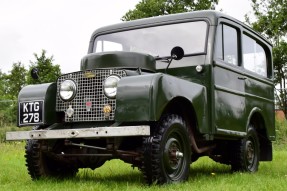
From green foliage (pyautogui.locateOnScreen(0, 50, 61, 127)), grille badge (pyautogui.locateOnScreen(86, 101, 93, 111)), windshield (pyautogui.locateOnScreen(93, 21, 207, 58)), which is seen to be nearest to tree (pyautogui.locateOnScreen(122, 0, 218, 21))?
green foliage (pyautogui.locateOnScreen(0, 50, 61, 127))

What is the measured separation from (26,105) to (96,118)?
88cm

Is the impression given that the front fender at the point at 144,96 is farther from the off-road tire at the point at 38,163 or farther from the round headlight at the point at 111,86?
the off-road tire at the point at 38,163

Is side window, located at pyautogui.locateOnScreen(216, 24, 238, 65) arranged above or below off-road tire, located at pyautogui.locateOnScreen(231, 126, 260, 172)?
above

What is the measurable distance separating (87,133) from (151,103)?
0.69 metres

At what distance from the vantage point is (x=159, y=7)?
30.0 m

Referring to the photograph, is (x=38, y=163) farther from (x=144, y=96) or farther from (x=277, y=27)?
(x=277, y=27)

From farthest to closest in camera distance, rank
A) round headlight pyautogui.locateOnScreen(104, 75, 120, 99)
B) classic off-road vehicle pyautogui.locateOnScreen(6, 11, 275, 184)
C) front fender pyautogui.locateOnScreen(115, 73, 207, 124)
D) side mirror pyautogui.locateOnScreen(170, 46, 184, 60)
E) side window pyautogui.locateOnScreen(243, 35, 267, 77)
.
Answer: side window pyautogui.locateOnScreen(243, 35, 267, 77), side mirror pyautogui.locateOnScreen(170, 46, 184, 60), round headlight pyautogui.locateOnScreen(104, 75, 120, 99), classic off-road vehicle pyautogui.locateOnScreen(6, 11, 275, 184), front fender pyautogui.locateOnScreen(115, 73, 207, 124)

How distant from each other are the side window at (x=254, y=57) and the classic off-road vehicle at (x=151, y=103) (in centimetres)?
6

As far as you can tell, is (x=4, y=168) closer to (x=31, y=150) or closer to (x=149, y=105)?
(x=31, y=150)

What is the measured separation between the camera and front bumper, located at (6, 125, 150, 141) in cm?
466

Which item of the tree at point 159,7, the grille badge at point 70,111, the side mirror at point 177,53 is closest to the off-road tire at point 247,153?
the side mirror at point 177,53

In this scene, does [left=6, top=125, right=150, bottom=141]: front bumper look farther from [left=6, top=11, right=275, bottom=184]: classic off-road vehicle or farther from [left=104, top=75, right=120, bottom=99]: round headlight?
[left=104, top=75, right=120, bottom=99]: round headlight

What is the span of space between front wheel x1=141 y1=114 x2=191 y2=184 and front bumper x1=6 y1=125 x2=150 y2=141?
30 centimetres

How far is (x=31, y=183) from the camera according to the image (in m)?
5.55
